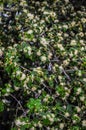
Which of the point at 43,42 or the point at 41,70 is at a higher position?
the point at 43,42

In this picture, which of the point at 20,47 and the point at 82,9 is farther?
the point at 82,9

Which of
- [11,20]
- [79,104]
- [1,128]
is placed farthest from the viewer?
[11,20]

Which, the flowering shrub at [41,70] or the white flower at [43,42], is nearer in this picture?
the flowering shrub at [41,70]

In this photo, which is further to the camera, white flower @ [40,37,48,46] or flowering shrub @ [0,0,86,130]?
white flower @ [40,37,48,46]

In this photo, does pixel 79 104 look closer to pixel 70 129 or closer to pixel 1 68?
pixel 70 129

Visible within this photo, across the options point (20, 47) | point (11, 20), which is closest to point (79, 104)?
point (20, 47)

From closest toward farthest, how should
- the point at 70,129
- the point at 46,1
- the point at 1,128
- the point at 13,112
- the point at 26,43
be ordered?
the point at 70,129
the point at 26,43
the point at 13,112
the point at 1,128
the point at 46,1

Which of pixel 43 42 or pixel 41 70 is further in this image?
pixel 43 42

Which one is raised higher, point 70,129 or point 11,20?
point 11,20
